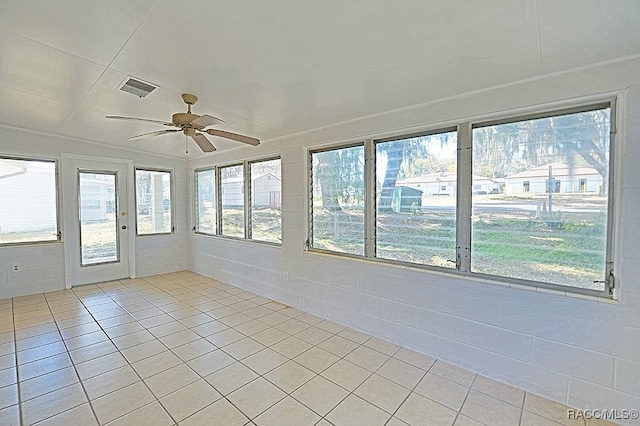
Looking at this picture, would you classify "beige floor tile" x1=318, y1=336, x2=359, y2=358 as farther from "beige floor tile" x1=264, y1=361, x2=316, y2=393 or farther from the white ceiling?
the white ceiling

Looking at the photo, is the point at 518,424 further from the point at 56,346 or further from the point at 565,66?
the point at 56,346

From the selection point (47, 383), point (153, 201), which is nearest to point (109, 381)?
point (47, 383)

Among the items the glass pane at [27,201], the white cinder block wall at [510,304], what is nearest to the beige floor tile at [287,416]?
the white cinder block wall at [510,304]

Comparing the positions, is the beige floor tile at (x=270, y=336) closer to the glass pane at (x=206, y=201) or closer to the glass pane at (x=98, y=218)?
the glass pane at (x=206, y=201)

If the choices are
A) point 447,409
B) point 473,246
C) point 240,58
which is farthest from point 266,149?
point 447,409

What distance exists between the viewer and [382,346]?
2.84m

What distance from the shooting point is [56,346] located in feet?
9.14

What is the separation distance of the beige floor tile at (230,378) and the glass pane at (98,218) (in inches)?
151

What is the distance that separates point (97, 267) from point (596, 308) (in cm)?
619

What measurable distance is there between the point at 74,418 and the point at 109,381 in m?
0.39

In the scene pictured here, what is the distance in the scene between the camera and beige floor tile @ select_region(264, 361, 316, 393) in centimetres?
224

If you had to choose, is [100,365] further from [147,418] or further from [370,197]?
[370,197]

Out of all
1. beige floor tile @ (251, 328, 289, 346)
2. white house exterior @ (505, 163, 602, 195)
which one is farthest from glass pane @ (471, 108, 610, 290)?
beige floor tile @ (251, 328, 289, 346)

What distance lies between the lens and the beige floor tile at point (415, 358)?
2.52 meters
